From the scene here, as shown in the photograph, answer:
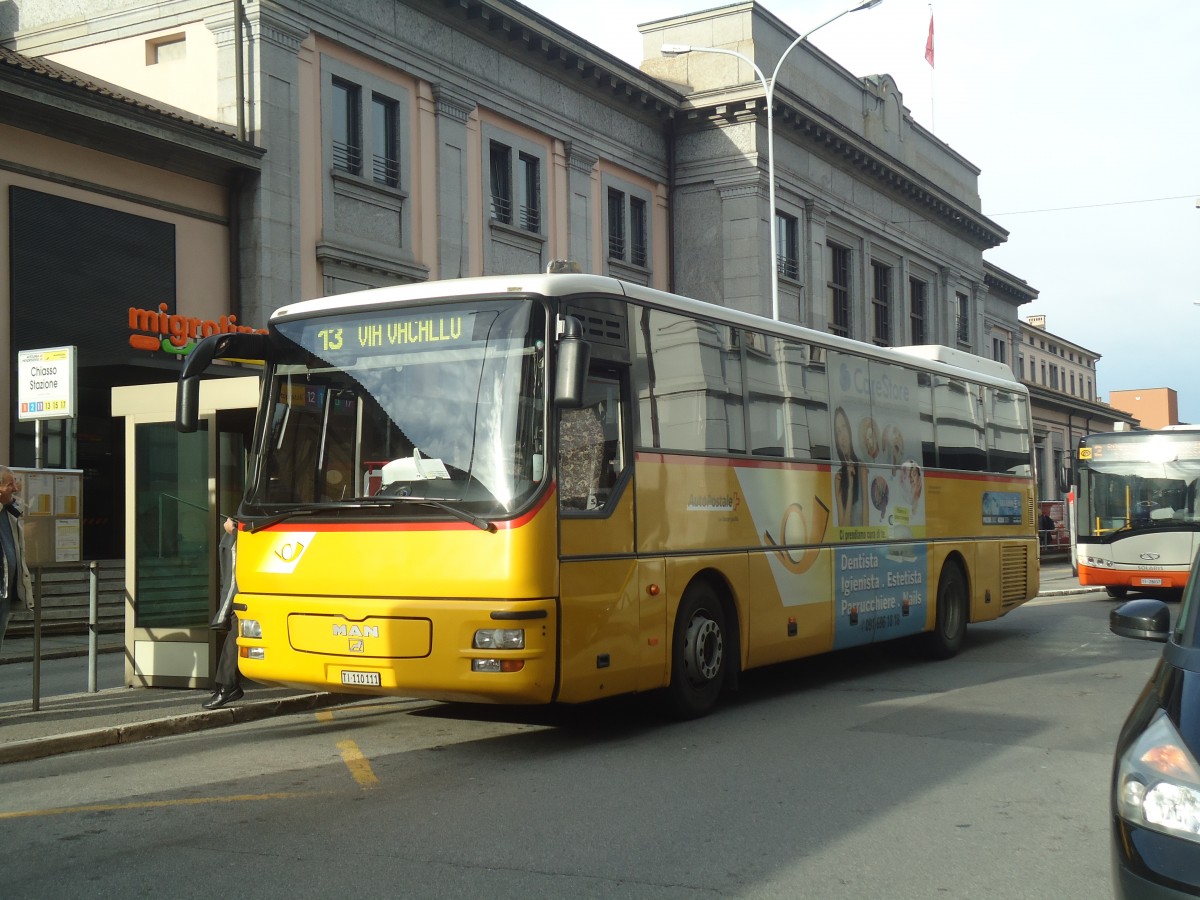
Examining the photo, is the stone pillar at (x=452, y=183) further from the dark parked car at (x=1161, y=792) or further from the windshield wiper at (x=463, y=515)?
the dark parked car at (x=1161, y=792)

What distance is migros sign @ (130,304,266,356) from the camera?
2044 cm

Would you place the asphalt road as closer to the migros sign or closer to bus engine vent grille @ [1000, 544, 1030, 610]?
bus engine vent grille @ [1000, 544, 1030, 610]

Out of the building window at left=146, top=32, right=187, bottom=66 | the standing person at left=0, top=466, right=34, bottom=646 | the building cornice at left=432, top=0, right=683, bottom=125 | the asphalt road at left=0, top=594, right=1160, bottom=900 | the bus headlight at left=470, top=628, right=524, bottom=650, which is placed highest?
the building cornice at left=432, top=0, right=683, bottom=125

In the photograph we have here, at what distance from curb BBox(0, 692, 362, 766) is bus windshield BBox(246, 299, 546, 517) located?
167 centimetres

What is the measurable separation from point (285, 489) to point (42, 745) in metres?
2.23

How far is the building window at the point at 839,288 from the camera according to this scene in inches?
1631

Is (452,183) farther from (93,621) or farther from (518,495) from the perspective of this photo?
(518,495)

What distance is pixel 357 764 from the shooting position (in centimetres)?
838

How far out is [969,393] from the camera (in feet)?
52.9

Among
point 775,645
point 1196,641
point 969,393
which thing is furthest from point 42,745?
point 969,393

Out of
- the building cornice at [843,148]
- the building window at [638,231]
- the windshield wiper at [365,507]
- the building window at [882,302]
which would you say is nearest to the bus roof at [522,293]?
the windshield wiper at [365,507]

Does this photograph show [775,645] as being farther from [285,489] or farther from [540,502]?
[285,489]

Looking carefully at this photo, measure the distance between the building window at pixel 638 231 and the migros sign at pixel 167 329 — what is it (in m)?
14.2

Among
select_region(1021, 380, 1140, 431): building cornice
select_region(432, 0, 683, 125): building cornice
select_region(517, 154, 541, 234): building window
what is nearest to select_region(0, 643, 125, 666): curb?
select_region(432, 0, 683, 125): building cornice
